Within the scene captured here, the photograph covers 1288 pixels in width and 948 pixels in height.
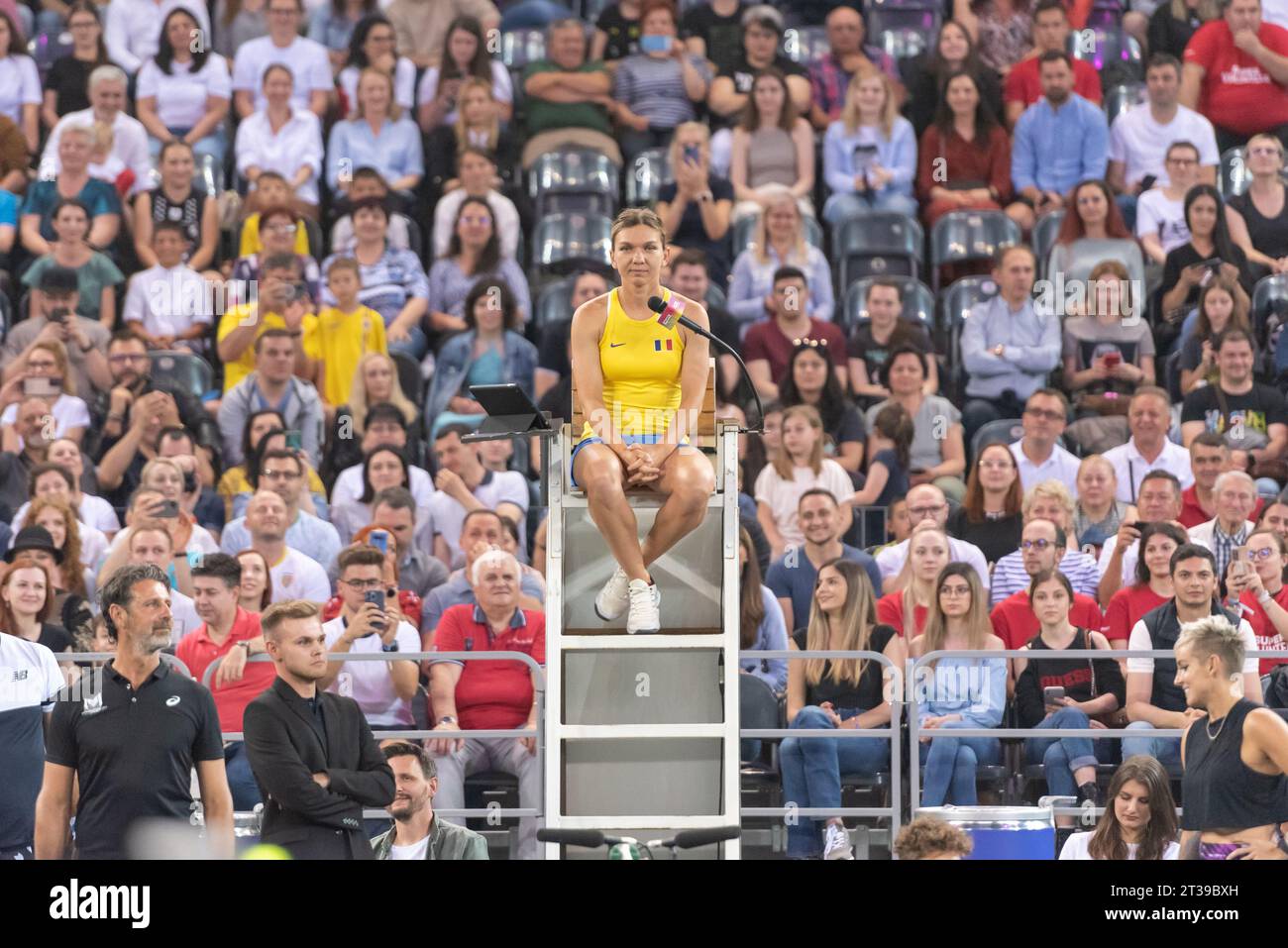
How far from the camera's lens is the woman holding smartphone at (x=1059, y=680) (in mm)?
9234

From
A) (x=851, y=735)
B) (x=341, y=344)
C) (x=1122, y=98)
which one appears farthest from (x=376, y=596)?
(x=1122, y=98)

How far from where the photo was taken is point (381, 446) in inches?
439

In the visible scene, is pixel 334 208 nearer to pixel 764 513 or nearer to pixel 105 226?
pixel 105 226

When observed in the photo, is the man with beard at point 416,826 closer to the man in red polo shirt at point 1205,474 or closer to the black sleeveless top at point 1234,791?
the black sleeveless top at point 1234,791

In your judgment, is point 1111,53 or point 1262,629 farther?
point 1111,53

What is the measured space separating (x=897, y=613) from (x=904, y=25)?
6.15 m

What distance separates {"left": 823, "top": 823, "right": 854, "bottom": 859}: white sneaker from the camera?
8805mm

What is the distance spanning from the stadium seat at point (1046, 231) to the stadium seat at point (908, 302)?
2.57ft

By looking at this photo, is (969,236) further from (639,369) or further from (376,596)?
(639,369)

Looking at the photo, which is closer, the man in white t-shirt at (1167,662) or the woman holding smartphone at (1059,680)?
the man in white t-shirt at (1167,662)

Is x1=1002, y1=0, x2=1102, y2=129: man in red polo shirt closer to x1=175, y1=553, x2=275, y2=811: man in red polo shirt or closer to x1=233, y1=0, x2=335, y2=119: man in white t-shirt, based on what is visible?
x1=233, y1=0, x2=335, y2=119: man in white t-shirt

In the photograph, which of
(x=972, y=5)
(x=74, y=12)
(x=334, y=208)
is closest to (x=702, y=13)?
(x=972, y=5)

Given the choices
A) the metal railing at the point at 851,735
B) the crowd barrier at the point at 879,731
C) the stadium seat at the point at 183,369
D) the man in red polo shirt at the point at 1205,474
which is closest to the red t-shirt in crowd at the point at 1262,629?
the crowd barrier at the point at 879,731
